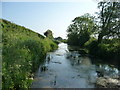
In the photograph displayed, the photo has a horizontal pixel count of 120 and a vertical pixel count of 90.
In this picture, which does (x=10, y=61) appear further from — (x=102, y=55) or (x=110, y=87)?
(x=102, y=55)

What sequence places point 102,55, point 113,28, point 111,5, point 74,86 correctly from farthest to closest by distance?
point 111,5
point 113,28
point 102,55
point 74,86

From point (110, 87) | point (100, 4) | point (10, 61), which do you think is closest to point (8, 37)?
point (10, 61)

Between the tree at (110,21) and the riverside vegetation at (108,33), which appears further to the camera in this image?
the tree at (110,21)

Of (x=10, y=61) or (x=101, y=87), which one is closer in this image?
(x=10, y=61)

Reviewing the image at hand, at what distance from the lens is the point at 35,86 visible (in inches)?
280

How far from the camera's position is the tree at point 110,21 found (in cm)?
2066

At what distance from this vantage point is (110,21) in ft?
73.1

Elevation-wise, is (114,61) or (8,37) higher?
(8,37)

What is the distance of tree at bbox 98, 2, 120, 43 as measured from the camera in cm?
2066

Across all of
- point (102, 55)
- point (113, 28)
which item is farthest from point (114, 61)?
point (113, 28)

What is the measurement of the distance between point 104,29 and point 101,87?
15.8 metres

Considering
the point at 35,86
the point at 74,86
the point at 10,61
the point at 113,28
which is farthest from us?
the point at 113,28

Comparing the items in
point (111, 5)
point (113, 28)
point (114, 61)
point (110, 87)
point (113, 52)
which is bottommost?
point (110, 87)

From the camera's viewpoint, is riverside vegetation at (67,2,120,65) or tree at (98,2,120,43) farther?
tree at (98,2,120,43)
